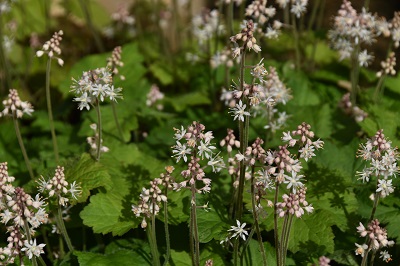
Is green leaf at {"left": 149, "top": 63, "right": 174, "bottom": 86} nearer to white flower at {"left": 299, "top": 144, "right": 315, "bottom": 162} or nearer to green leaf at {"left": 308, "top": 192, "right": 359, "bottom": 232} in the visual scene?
green leaf at {"left": 308, "top": 192, "right": 359, "bottom": 232}

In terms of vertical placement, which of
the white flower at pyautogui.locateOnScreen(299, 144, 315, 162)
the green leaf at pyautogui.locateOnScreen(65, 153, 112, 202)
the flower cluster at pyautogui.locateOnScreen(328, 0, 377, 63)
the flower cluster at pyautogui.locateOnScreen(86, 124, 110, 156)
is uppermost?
the flower cluster at pyautogui.locateOnScreen(328, 0, 377, 63)

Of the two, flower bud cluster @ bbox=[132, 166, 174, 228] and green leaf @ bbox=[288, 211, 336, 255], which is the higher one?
flower bud cluster @ bbox=[132, 166, 174, 228]

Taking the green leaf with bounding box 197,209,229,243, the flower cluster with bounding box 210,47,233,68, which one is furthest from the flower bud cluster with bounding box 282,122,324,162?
the flower cluster with bounding box 210,47,233,68

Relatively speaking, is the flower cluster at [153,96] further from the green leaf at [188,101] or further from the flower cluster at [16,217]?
the flower cluster at [16,217]

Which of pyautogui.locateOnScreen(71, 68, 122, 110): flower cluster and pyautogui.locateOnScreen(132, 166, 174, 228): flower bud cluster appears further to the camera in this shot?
pyautogui.locateOnScreen(71, 68, 122, 110): flower cluster

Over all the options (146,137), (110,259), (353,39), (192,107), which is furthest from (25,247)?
(353,39)

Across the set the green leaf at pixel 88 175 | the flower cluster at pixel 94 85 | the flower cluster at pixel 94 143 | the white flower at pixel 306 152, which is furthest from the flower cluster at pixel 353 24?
the green leaf at pixel 88 175

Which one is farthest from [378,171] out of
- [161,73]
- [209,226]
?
[161,73]
